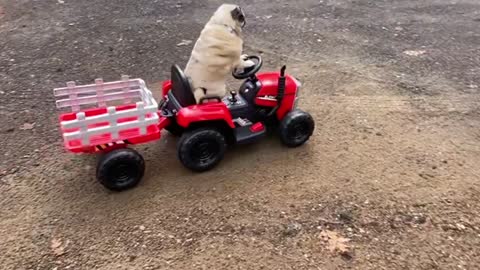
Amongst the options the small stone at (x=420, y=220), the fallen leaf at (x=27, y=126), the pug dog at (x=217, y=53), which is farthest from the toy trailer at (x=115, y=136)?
the small stone at (x=420, y=220)

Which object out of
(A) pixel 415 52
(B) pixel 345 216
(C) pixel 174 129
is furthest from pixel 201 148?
(A) pixel 415 52

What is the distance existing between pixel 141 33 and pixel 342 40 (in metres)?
2.17

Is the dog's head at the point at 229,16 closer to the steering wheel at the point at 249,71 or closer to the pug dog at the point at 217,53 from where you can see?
the pug dog at the point at 217,53

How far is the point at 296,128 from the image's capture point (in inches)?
126

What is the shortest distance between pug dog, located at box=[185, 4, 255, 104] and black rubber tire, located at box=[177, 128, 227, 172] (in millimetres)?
228

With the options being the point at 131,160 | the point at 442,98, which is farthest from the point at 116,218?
the point at 442,98

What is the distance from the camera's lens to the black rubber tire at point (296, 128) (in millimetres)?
3148

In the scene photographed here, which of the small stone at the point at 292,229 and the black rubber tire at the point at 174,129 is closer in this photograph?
the small stone at the point at 292,229

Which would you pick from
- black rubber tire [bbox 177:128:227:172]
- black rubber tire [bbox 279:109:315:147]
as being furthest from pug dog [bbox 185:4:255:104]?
black rubber tire [bbox 279:109:315:147]

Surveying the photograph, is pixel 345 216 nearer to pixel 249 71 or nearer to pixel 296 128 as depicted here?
pixel 296 128

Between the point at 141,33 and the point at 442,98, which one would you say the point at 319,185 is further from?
the point at 141,33

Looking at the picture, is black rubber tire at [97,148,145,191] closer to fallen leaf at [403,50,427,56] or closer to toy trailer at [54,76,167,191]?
toy trailer at [54,76,167,191]

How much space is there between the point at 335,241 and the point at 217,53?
51.0 inches

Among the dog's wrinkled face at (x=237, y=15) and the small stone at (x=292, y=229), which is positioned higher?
the dog's wrinkled face at (x=237, y=15)
